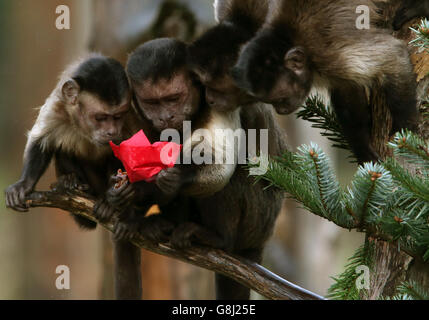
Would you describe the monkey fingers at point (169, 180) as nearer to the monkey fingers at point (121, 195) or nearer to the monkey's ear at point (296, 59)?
the monkey fingers at point (121, 195)

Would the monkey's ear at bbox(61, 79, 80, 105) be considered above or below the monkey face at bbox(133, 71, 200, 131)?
above

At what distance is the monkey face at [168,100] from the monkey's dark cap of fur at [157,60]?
0.04 metres

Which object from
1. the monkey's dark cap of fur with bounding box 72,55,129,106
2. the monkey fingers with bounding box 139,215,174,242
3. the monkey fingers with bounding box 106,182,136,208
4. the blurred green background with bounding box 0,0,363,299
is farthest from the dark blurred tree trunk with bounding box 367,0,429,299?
the blurred green background with bounding box 0,0,363,299

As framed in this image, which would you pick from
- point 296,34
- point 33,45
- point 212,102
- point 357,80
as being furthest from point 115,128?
point 33,45

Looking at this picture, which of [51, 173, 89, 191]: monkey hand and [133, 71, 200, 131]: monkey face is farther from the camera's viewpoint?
[51, 173, 89, 191]: monkey hand

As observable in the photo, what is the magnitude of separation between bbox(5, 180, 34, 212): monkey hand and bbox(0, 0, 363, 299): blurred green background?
13.1ft

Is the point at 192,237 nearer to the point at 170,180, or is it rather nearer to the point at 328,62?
the point at 170,180

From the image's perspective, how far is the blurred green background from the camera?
7.86m

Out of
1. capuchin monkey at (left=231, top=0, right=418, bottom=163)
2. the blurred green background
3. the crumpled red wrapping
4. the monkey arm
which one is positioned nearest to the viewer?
the crumpled red wrapping

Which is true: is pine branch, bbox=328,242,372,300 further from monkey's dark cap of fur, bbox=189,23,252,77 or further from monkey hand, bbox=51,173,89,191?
monkey hand, bbox=51,173,89,191

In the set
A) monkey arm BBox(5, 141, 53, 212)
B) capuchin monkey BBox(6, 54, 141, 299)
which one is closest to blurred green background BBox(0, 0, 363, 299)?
capuchin monkey BBox(6, 54, 141, 299)

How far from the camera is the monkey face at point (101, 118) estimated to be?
3.66 meters

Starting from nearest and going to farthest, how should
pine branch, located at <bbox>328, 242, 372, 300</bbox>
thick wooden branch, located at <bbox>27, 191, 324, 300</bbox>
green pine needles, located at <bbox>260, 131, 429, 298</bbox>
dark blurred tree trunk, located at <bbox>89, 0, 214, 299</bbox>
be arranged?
1. green pine needles, located at <bbox>260, 131, 429, 298</bbox>
2. pine branch, located at <bbox>328, 242, 372, 300</bbox>
3. thick wooden branch, located at <bbox>27, 191, 324, 300</bbox>
4. dark blurred tree trunk, located at <bbox>89, 0, 214, 299</bbox>

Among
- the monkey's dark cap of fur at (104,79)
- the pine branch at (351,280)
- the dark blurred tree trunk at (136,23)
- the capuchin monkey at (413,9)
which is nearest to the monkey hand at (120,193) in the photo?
the monkey's dark cap of fur at (104,79)
